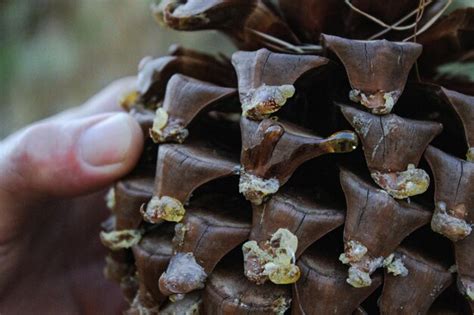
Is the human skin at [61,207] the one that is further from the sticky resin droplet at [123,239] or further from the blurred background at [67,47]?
the blurred background at [67,47]

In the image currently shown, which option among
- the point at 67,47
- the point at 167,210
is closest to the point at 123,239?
the point at 167,210

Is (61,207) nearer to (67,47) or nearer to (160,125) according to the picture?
(160,125)

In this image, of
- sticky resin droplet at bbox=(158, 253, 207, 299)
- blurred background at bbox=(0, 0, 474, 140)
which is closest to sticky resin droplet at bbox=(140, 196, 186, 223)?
sticky resin droplet at bbox=(158, 253, 207, 299)

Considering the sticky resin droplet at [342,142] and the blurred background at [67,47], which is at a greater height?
the sticky resin droplet at [342,142]

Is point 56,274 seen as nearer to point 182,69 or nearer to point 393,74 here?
point 182,69

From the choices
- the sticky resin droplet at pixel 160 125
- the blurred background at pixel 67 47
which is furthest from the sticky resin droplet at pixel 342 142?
the blurred background at pixel 67 47

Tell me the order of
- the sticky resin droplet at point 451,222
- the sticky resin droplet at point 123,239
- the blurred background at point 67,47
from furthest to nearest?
1. the blurred background at point 67,47
2. the sticky resin droplet at point 123,239
3. the sticky resin droplet at point 451,222
